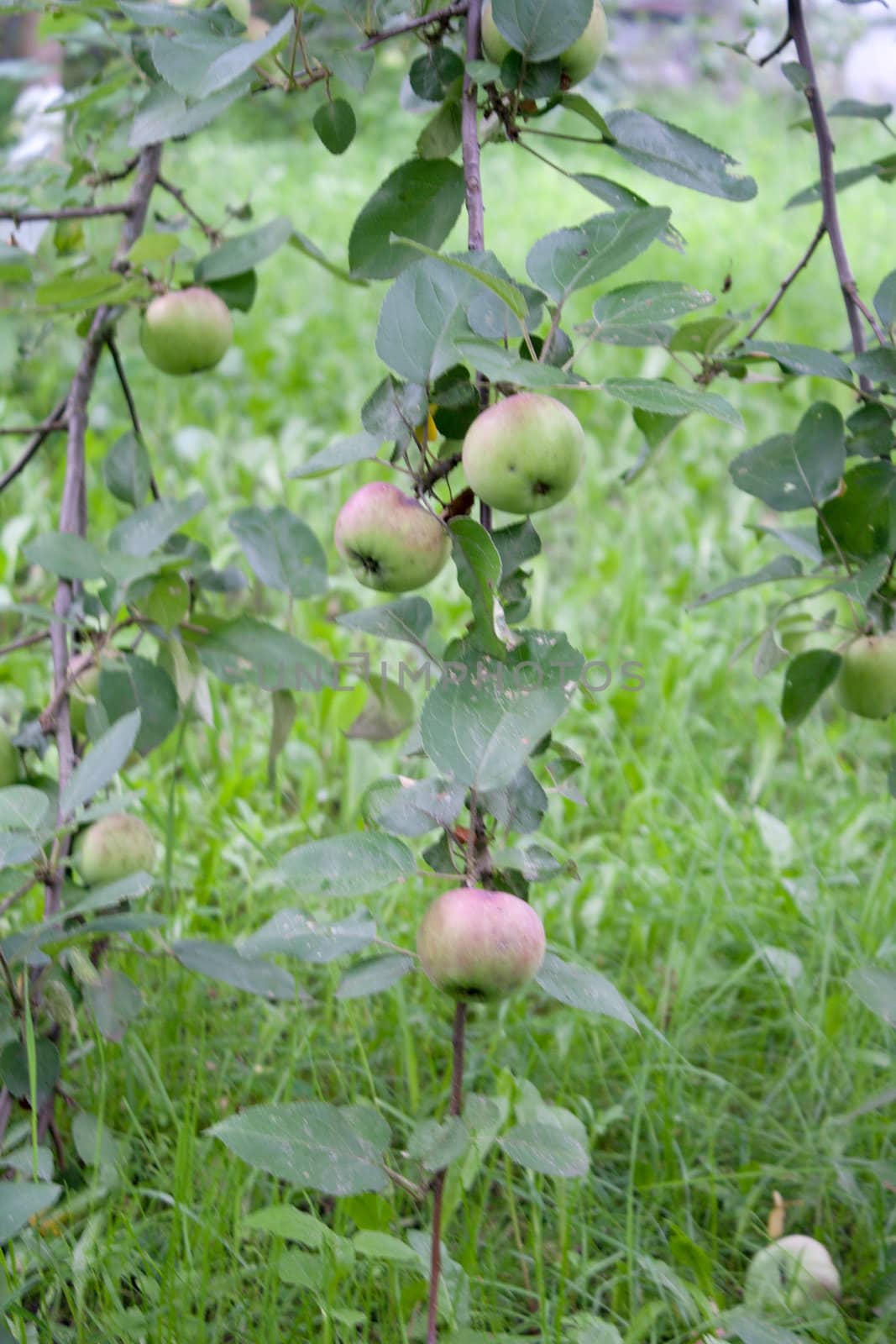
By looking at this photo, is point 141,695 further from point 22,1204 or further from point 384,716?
point 22,1204

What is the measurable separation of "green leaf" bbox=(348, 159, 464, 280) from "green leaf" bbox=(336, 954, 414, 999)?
0.50 metres

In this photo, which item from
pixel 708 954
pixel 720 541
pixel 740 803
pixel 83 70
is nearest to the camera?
pixel 708 954

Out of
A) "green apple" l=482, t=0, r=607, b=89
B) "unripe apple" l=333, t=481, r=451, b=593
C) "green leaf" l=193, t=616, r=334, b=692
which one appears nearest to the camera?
"unripe apple" l=333, t=481, r=451, b=593

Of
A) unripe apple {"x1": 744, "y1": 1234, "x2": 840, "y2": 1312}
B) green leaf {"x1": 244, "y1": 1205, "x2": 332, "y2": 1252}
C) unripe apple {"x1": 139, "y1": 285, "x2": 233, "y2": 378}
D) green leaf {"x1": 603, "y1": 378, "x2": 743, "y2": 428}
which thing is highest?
green leaf {"x1": 603, "y1": 378, "x2": 743, "y2": 428}

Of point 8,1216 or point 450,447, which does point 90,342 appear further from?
point 8,1216

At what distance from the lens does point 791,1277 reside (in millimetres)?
977

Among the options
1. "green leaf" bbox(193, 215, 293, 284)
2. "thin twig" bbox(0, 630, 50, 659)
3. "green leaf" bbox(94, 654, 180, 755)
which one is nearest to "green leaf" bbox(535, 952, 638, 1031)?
"green leaf" bbox(94, 654, 180, 755)

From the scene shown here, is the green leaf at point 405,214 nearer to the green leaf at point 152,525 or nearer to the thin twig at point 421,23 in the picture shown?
the thin twig at point 421,23

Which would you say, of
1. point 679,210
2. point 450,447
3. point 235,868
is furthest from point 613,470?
point 679,210

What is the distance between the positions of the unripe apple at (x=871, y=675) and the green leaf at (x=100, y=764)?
0.60 m

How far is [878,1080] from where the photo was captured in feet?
4.03

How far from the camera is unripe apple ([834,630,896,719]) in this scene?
1.02m

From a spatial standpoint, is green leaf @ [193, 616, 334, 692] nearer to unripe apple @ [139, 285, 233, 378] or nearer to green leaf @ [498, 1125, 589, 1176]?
unripe apple @ [139, 285, 233, 378]

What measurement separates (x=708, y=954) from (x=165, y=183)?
106 centimetres
